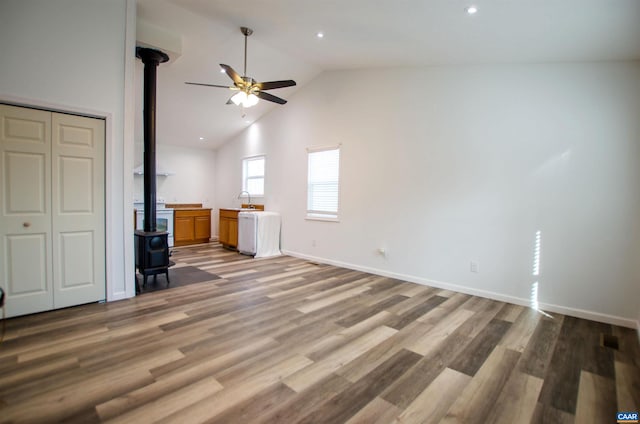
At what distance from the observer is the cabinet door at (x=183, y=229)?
7.16 metres

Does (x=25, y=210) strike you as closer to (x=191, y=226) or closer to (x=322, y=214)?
(x=322, y=214)

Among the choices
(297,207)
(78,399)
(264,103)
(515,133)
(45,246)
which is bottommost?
(78,399)

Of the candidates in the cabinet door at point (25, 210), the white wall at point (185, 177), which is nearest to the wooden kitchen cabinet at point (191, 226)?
the white wall at point (185, 177)

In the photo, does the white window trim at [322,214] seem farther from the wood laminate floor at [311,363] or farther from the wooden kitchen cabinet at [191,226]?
the wooden kitchen cabinet at [191,226]

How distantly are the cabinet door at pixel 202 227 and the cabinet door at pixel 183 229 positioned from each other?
0.43 feet

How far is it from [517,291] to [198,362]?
3.51m

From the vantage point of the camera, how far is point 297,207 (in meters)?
6.18

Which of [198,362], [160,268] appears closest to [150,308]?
[160,268]

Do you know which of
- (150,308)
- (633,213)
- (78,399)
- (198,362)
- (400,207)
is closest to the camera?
(78,399)

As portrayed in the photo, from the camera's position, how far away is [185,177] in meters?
7.95

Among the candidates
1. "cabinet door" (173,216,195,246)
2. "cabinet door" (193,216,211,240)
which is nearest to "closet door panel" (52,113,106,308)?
"cabinet door" (173,216,195,246)

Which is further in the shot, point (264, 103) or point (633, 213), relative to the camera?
point (264, 103)

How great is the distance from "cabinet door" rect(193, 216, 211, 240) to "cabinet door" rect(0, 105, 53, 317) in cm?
442

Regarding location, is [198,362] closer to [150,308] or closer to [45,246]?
[150,308]
